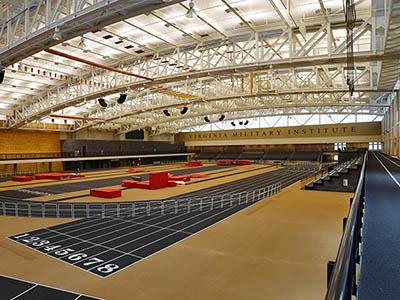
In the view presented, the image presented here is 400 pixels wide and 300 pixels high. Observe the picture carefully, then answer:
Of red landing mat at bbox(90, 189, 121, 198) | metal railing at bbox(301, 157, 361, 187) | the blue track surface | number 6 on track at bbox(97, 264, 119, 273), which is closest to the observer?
the blue track surface

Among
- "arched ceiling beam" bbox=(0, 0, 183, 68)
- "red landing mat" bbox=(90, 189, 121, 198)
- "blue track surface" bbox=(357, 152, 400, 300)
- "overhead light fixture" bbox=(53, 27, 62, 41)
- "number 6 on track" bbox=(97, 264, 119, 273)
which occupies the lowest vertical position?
"number 6 on track" bbox=(97, 264, 119, 273)

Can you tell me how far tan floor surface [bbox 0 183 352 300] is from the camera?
6758 mm

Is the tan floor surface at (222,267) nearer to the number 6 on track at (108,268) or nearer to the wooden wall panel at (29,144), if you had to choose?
the number 6 on track at (108,268)

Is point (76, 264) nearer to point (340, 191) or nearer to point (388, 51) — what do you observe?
point (388, 51)

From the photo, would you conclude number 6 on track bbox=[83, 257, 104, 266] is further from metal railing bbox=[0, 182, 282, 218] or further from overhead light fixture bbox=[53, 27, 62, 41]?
overhead light fixture bbox=[53, 27, 62, 41]

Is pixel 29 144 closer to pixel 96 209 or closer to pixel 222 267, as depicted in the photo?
pixel 96 209

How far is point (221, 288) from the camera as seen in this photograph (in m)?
6.84

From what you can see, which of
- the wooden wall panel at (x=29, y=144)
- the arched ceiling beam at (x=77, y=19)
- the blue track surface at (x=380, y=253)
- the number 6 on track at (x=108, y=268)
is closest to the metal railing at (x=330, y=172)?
the number 6 on track at (x=108, y=268)

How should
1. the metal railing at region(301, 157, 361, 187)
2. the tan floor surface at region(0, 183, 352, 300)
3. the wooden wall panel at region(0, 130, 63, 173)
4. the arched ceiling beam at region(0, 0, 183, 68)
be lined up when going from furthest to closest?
the wooden wall panel at region(0, 130, 63, 173)
the metal railing at region(301, 157, 361, 187)
the arched ceiling beam at region(0, 0, 183, 68)
the tan floor surface at region(0, 183, 352, 300)

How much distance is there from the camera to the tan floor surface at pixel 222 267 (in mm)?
6758

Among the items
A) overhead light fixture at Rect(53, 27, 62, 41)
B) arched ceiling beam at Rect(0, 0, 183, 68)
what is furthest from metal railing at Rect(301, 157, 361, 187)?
overhead light fixture at Rect(53, 27, 62, 41)

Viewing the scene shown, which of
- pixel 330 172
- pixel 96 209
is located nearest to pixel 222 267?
pixel 96 209

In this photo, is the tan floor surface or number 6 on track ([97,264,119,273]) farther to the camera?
number 6 on track ([97,264,119,273])

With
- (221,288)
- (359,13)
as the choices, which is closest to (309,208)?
(221,288)
